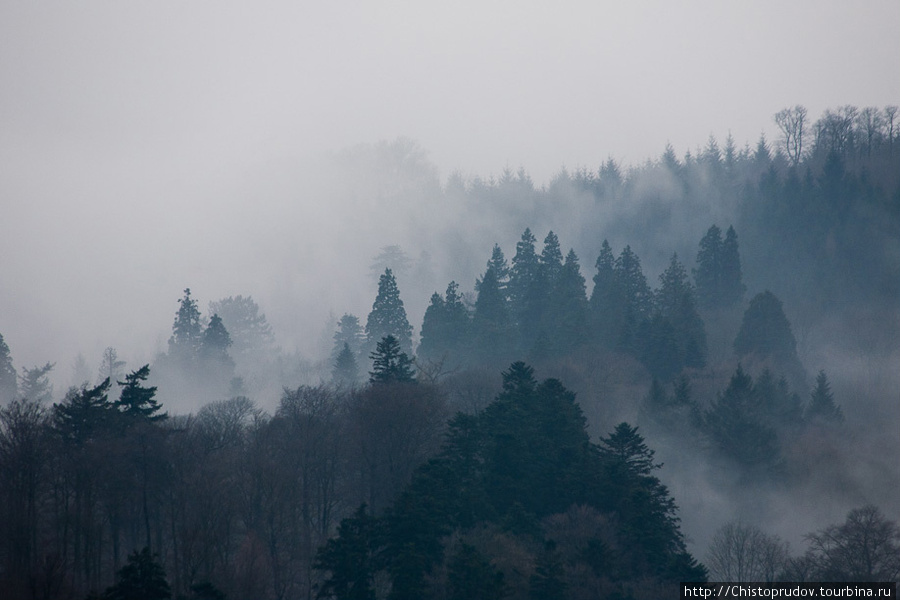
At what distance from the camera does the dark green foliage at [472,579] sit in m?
31.1

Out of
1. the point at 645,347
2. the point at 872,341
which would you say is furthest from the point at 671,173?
the point at 645,347

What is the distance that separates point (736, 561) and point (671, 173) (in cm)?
7397

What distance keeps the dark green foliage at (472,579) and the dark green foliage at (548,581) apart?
1.19m

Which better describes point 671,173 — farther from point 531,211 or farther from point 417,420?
point 417,420

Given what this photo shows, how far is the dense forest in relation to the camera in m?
34.0

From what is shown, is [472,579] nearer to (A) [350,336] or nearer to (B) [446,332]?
(B) [446,332]

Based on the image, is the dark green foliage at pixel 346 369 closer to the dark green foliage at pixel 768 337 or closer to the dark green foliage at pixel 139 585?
the dark green foliage at pixel 768 337

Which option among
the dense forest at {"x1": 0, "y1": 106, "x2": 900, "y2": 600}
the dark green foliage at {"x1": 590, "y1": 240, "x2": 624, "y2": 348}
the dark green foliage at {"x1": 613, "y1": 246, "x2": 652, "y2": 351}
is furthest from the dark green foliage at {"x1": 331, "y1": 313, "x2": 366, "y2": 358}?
the dark green foliage at {"x1": 613, "y1": 246, "x2": 652, "y2": 351}

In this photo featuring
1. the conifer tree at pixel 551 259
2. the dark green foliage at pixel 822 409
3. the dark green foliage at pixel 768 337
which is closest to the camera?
the dark green foliage at pixel 822 409

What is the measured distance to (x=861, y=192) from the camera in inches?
3319

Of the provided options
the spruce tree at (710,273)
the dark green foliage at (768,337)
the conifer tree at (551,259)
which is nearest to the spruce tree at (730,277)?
the spruce tree at (710,273)

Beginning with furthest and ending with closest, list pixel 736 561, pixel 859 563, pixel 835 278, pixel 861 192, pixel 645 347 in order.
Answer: pixel 861 192 → pixel 835 278 → pixel 645 347 → pixel 736 561 → pixel 859 563

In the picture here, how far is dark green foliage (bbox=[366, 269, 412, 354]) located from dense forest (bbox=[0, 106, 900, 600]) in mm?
225

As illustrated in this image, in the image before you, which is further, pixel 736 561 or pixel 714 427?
pixel 714 427
